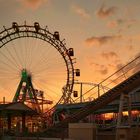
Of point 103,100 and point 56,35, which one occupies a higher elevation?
point 56,35

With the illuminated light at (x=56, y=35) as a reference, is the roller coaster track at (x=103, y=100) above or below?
below

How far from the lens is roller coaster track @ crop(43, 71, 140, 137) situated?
36013 mm

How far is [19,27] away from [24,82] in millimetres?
10529

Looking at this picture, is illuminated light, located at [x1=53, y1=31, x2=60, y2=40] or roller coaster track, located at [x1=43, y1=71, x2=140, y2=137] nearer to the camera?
roller coaster track, located at [x1=43, y1=71, x2=140, y2=137]

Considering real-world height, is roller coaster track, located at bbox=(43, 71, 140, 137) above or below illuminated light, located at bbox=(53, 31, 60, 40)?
below

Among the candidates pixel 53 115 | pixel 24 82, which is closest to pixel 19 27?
pixel 24 82

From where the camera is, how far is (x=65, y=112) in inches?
3066

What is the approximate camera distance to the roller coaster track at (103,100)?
118 feet

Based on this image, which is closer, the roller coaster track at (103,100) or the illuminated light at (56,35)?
the roller coaster track at (103,100)

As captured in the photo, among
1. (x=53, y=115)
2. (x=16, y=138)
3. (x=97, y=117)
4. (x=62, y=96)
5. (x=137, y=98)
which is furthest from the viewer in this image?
(x=97, y=117)

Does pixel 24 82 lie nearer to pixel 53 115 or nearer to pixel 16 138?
pixel 53 115

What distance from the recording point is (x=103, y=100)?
3909 centimetres

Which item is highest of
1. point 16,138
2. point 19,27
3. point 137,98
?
point 19,27

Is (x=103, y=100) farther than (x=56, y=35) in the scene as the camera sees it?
No
